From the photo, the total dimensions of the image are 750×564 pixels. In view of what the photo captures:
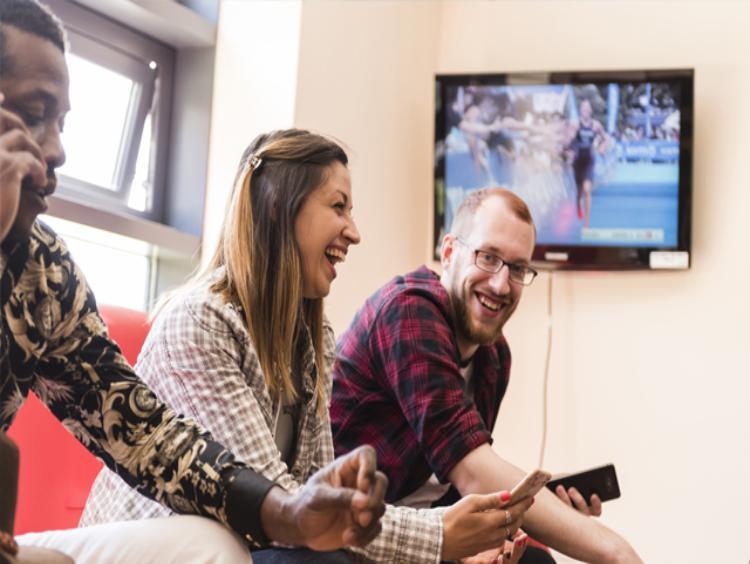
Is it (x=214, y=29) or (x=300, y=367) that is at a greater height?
(x=214, y=29)

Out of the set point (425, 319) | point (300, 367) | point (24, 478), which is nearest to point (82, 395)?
point (300, 367)

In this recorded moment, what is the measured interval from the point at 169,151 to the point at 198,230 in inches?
11.0

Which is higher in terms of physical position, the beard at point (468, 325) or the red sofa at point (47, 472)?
the beard at point (468, 325)

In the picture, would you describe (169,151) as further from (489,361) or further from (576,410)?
(576,410)

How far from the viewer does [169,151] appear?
132 inches

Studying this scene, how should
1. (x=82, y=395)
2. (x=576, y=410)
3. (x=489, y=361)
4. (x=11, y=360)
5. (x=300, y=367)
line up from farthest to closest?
(x=576, y=410)
(x=489, y=361)
(x=300, y=367)
(x=82, y=395)
(x=11, y=360)

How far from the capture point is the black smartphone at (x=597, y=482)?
2.45m

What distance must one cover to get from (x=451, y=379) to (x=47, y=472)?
2.66 feet

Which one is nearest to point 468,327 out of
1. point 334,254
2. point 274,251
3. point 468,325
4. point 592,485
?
point 468,325

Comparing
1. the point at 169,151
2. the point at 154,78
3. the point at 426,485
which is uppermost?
the point at 154,78

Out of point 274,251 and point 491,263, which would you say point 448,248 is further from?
point 274,251

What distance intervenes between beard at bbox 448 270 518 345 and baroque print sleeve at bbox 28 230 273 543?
120 centimetres

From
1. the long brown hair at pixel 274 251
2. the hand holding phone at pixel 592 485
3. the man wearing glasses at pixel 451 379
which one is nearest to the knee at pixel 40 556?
the long brown hair at pixel 274 251

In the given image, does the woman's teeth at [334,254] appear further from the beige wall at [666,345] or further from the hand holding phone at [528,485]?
the beige wall at [666,345]
